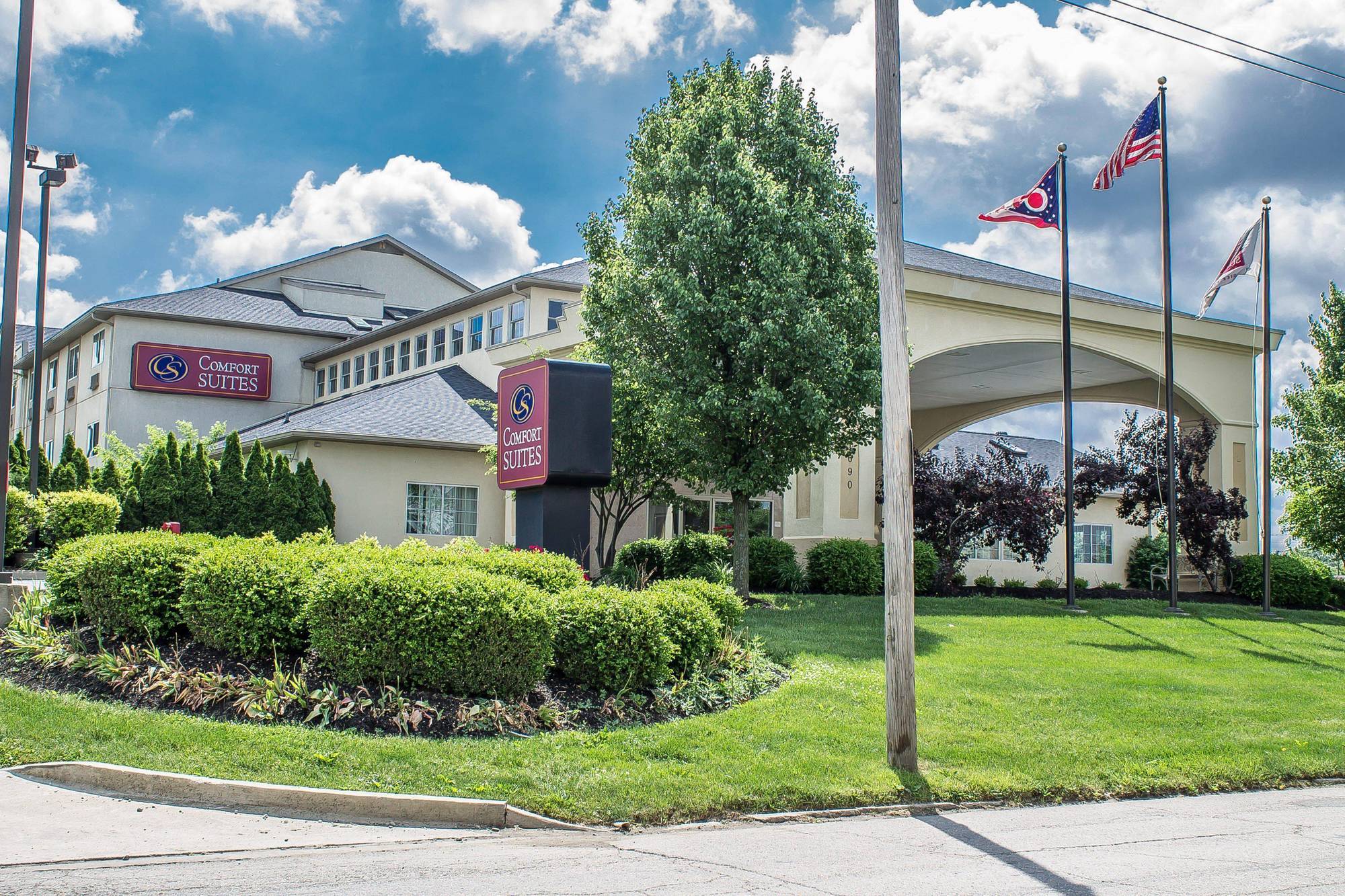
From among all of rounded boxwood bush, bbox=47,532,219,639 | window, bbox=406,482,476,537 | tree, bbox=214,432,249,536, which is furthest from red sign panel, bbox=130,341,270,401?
rounded boxwood bush, bbox=47,532,219,639

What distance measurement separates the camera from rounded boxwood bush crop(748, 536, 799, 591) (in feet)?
81.2

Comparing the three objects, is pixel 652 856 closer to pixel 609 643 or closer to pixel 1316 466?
pixel 609 643

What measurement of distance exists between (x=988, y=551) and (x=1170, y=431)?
15392mm

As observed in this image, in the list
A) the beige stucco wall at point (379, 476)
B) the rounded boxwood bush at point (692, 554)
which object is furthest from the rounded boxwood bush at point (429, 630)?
the beige stucco wall at point (379, 476)

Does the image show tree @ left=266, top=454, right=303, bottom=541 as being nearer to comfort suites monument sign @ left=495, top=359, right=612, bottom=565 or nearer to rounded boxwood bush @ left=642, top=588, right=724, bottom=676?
comfort suites monument sign @ left=495, top=359, right=612, bottom=565

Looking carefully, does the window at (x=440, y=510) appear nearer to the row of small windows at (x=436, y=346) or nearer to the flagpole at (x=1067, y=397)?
the row of small windows at (x=436, y=346)

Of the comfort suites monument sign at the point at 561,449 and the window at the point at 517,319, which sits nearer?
the comfort suites monument sign at the point at 561,449

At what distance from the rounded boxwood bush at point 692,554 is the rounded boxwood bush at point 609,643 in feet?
35.8

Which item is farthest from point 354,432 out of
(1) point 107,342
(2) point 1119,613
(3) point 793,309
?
(1) point 107,342

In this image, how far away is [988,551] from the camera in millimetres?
38219

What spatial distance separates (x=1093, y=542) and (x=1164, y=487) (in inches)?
511

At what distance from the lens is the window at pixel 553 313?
3206 centimetres

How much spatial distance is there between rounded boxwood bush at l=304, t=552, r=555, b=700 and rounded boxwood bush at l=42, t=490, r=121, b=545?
10148 mm

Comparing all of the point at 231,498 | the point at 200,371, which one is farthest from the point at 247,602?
the point at 200,371
